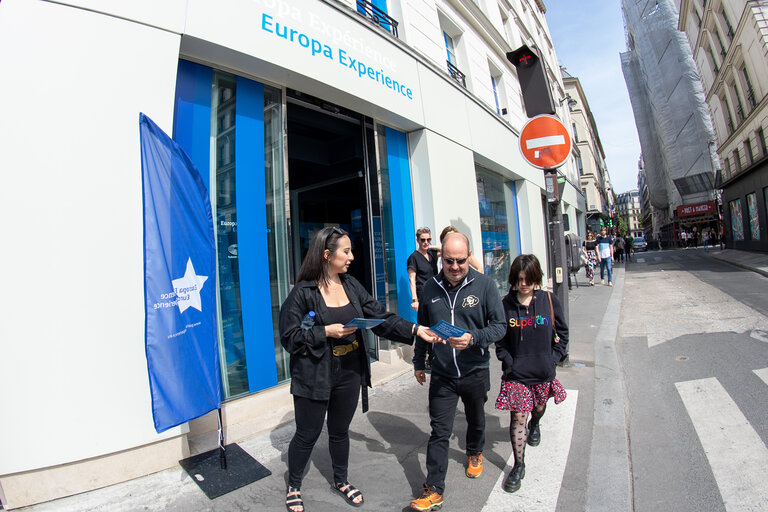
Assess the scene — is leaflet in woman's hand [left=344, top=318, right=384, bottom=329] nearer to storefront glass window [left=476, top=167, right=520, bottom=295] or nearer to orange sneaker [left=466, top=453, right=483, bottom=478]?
orange sneaker [left=466, top=453, right=483, bottom=478]

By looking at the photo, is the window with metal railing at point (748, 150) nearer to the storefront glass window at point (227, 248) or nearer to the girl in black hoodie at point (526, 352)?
the girl in black hoodie at point (526, 352)

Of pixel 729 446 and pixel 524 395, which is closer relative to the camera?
pixel 524 395

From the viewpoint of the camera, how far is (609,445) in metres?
3.28

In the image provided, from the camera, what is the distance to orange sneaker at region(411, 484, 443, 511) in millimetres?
2461

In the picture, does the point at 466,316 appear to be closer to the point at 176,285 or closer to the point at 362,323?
the point at 362,323

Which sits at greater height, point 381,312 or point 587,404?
point 381,312

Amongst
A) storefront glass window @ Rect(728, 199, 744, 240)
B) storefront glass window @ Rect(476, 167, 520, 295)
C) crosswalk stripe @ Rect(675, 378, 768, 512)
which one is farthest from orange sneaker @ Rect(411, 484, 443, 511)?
storefront glass window @ Rect(728, 199, 744, 240)

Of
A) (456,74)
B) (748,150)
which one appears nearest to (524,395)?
(456,74)

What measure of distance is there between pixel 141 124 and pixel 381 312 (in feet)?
7.32

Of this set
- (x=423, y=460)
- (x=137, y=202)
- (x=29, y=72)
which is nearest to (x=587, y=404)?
(x=423, y=460)

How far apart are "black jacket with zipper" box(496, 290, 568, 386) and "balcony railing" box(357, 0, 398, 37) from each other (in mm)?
5256

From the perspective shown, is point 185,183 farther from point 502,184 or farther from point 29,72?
point 502,184

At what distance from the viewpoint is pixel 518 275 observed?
2.99 m

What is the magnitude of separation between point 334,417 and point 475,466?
1.16 meters
